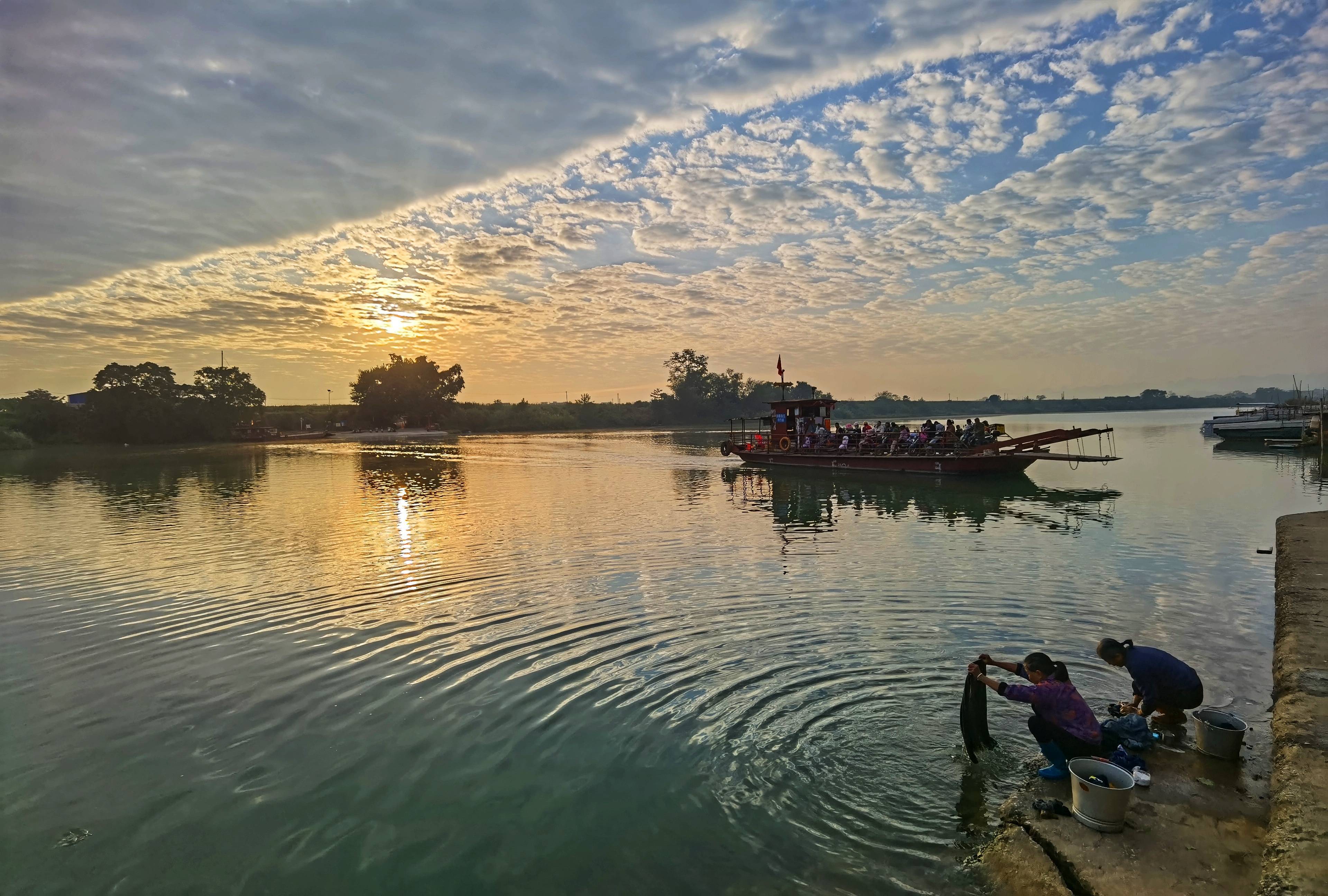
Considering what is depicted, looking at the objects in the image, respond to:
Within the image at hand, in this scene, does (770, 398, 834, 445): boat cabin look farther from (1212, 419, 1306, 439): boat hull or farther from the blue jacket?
the blue jacket

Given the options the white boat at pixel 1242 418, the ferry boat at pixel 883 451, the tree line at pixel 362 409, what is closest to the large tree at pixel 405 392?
the tree line at pixel 362 409

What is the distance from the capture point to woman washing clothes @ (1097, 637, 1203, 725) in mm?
6145

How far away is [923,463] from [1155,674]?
26635mm

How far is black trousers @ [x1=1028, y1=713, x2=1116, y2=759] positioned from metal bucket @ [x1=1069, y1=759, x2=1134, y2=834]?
0.42 m

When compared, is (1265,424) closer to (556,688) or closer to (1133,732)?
(1133,732)

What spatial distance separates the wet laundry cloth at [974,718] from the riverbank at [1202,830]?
0.50 meters

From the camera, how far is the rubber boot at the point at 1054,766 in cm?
551

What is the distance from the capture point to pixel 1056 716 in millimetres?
5504

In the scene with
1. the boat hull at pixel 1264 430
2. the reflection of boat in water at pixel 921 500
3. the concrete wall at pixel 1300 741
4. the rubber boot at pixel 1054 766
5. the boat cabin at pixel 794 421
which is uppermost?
the boat cabin at pixel 794 421

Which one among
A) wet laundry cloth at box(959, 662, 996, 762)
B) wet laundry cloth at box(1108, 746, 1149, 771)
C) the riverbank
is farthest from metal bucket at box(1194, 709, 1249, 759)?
wet laundry cloth at box(959, 662, 996, 762)

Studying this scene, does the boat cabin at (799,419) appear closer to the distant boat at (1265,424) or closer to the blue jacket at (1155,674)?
the distant boat at (1265,424)

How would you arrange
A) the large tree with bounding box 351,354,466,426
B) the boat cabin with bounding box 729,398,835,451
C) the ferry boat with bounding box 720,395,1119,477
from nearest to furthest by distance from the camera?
the ferry boat with bounding box 720,395,1119,477
the boat cabin with bounding box 729,398,835,451
the large tree with bounding box 351,354,466,426

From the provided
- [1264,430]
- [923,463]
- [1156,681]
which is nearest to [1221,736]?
[1156,681]

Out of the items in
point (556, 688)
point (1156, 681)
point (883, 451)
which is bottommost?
point (556, 688)
